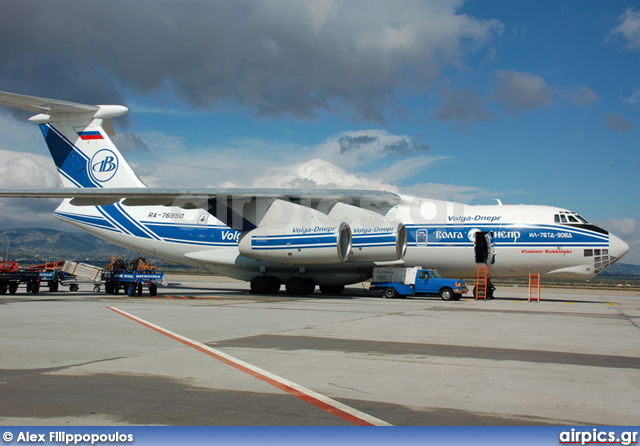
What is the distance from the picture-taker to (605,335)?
8883mm

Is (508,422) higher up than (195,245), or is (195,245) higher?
(195,245)

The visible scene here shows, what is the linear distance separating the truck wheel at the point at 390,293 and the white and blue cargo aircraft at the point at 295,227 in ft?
3.42

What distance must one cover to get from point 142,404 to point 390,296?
14.1 m

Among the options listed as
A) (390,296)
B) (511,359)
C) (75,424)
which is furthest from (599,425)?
(390,296)

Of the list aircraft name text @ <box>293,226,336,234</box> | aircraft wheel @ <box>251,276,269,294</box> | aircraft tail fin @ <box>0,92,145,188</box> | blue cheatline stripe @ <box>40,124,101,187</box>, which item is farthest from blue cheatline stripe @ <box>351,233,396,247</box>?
blue cheatline stripe @ <box>40,124,101,187</box>

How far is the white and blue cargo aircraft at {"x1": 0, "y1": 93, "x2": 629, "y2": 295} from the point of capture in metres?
16.4

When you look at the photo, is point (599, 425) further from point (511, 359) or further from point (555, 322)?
point (555, 322)

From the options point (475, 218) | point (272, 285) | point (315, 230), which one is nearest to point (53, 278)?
point (272, 285)

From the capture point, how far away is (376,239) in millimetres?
16359

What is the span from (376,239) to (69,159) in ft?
37.6

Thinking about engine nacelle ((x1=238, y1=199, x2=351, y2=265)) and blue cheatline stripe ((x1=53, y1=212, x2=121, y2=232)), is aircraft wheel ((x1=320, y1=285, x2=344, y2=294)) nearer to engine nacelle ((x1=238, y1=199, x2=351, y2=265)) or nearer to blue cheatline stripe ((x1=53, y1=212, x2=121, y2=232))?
engine nacelle ((x1=238, y1=199, x2=351, y2=265))

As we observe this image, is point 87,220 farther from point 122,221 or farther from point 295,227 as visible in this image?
point 295,227

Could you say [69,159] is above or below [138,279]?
above

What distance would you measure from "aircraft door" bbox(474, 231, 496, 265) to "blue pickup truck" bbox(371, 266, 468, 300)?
1.03 metres
